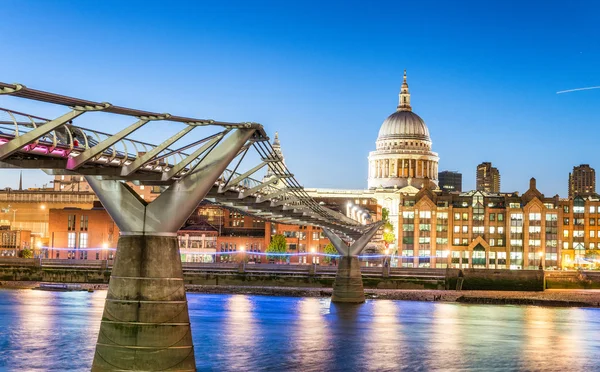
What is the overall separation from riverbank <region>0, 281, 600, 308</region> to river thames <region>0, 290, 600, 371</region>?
643 centimetres

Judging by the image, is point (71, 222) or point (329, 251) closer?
point (71, 222)

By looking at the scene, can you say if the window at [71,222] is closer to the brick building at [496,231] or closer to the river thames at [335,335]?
the brick building at [496,231]

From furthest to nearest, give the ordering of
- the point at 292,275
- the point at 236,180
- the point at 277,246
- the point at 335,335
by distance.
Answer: the point at 277,246, the point at 292,275, the point at 335,335, the point at 236,180

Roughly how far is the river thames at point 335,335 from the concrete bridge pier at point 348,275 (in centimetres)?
209

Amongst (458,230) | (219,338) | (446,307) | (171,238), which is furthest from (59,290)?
(458,230)

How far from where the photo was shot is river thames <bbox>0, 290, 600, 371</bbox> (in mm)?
47500

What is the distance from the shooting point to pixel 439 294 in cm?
10312

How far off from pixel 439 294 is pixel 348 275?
15.0 m

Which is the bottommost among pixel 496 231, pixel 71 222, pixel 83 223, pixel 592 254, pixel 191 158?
pixel 191 158

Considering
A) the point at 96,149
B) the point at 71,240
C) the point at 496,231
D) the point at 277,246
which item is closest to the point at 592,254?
the point at 496,231

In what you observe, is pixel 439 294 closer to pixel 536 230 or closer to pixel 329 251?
pixel 329 251

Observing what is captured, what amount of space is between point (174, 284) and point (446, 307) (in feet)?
189

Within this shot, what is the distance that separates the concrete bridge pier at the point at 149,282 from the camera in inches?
1294

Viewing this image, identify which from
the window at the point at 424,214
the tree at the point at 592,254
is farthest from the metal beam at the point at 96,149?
the tree at the point at 592,254
